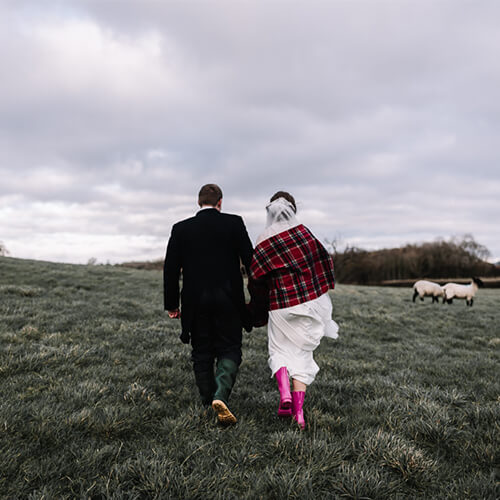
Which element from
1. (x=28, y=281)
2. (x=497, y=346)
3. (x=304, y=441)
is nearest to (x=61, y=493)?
(x=304, y=441)

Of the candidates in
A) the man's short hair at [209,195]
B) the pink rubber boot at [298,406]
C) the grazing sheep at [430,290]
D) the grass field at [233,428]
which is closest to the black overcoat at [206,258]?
the man's short hair at [209,195]

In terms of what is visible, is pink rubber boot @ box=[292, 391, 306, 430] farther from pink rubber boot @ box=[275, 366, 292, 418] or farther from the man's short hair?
the man's short hair

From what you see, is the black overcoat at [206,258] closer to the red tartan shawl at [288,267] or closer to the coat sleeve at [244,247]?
the coat sleeve at [244,247]

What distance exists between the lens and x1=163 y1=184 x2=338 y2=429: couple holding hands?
387cm

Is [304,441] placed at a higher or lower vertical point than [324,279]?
lower

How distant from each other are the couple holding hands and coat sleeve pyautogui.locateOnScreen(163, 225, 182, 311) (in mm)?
12

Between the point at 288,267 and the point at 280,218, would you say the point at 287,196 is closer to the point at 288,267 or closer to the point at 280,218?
the point at 280,218

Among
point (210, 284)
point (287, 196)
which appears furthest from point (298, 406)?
point (287, 196)

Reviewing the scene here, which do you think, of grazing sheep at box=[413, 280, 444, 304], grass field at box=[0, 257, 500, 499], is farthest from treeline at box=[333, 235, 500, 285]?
grass field at box=[0, 257, 500, 499]

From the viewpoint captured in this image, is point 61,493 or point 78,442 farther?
point 78,442

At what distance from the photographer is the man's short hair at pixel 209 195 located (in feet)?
13.4

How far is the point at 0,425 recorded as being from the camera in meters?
3.25

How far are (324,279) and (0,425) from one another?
3679 mm

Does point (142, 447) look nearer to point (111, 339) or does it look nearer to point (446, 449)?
point (446, 449)
